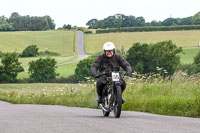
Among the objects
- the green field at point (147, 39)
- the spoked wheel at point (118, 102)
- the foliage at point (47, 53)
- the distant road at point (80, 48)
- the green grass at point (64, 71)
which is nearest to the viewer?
the spoked wheel at point (118, 102)

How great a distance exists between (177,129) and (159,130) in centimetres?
33

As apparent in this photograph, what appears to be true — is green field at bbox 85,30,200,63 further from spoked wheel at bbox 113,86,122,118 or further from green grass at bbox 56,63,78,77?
spoked wheel at bbox 113,86,122,118

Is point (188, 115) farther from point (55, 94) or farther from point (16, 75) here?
point (16, 75)

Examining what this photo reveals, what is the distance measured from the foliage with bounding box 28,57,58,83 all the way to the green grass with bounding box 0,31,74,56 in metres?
21.4

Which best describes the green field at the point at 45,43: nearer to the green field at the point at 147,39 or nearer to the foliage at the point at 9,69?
the foliage at the point at 9,69

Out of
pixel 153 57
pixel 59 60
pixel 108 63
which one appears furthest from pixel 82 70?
pixel 108 63

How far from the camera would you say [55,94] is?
2036 centimetres

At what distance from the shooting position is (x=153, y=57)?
106 m

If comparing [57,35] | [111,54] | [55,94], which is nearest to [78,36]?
[57,35]

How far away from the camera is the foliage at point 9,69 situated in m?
108

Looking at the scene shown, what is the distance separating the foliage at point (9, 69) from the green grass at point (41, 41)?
2055 centimetres

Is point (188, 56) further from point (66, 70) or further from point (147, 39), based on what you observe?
point (66, 70)

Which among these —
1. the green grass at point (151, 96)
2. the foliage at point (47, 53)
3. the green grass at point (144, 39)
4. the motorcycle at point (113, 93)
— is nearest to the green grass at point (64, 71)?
the green grass at point (144, 39)

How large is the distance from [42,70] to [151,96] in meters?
100
